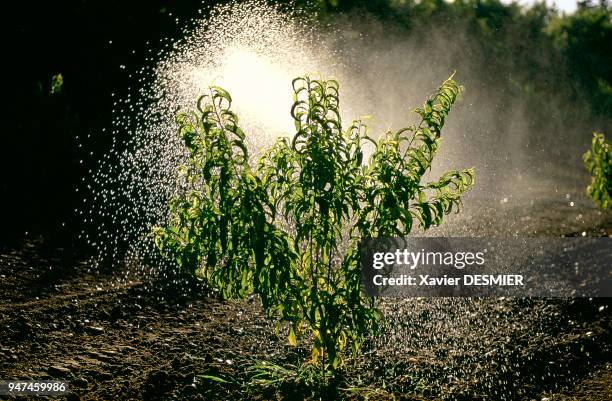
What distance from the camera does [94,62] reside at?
1282cm

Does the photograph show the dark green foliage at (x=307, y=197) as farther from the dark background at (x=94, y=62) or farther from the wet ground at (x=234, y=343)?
the dark background at (x=94, y=62)

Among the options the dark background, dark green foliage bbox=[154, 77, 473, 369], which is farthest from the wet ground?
the dark background

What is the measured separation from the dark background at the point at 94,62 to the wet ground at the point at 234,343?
1751mm

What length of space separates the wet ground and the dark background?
1751mm

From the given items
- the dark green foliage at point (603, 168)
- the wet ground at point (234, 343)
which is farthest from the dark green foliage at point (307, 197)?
the dark green foliage at point (603, 168)

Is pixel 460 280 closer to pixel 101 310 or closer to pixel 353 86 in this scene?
pixel 101 310

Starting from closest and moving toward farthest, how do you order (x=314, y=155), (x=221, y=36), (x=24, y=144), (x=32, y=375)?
1. (x=314, y=155)
2. (x=32, y=375)
3. (x=24, y=144)
4. (x=221, y=36)

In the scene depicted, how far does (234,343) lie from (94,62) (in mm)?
10000

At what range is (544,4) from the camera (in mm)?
25141

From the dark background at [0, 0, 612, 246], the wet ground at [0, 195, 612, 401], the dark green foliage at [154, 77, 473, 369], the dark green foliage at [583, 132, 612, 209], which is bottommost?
the wet ground at [0, 195, 612, 401]

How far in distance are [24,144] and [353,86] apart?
34.9ft

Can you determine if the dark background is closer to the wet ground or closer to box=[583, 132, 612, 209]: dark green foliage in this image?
the wet ground

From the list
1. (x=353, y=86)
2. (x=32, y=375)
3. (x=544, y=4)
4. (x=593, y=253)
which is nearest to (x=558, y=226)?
(x=593, y=253)

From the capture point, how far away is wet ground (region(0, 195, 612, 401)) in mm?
3992
